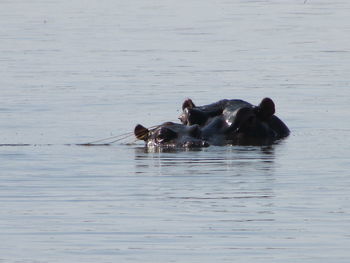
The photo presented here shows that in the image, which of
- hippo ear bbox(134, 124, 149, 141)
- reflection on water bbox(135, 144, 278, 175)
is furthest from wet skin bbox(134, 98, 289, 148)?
reflection on water bbox(135, 144, 278, 175)

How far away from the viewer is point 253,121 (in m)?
14.8

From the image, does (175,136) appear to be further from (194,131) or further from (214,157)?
(214,157)

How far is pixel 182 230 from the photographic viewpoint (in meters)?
9.70

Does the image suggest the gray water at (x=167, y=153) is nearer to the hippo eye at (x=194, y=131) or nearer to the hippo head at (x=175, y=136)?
the hippo head at (x=175, y=136)

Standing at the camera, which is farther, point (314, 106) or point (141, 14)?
point (141, 14)

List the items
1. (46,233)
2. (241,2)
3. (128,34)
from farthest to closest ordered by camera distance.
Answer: (241,2), (128,34), (46,233)

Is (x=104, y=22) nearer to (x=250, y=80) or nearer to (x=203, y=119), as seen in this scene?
(x=250, y=80)

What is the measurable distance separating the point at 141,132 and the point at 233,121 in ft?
3.09

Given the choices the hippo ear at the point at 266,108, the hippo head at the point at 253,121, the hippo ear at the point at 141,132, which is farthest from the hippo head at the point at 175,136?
the hippo ear at the point at 266,108

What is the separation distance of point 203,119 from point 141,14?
799 inches

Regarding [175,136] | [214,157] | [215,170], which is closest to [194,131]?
[175,136]

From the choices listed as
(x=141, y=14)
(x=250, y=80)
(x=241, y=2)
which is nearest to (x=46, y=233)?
(x=250, y=80)

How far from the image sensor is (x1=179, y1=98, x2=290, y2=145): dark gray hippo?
47.9ft

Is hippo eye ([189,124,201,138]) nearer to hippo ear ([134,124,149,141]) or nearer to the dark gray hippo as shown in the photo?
the dark gray hippo
